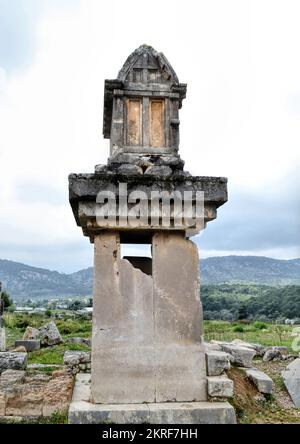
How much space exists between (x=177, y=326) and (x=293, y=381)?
473 centimetres

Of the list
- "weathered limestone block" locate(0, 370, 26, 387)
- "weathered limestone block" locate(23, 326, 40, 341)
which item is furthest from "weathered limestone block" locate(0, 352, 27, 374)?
"weathered limestone block" locate(23, 326, 40, 341)

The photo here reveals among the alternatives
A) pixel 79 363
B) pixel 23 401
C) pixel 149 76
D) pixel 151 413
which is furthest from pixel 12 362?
pixel 149 76

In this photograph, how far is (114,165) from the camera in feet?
17.6

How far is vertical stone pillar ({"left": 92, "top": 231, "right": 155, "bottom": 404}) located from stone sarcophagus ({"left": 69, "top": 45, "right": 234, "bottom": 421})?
11 mm

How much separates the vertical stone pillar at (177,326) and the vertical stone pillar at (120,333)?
108 mm

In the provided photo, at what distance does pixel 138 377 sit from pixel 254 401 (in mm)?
2362

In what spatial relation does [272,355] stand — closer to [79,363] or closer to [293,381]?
[293,381]

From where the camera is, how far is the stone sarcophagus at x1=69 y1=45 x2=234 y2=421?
508cm

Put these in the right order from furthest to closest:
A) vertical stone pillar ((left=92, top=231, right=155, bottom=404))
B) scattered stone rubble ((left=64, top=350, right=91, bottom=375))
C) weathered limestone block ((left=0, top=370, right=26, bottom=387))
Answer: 1. scattered stone rubble ((left=64, top=350, right=91, bottom=375))
2. weathered limestone block ((left=0, top=370, right=26, bottom=387))
3. vertical stone pillar ((left=92, top=231, right=155, bottom=404))

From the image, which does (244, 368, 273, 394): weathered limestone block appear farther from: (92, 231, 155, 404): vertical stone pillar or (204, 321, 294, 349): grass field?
(204, 321, 294, 349): grass field

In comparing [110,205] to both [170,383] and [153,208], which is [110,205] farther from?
[170,383]

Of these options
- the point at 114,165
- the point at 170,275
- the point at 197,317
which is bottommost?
the point at 197,317
